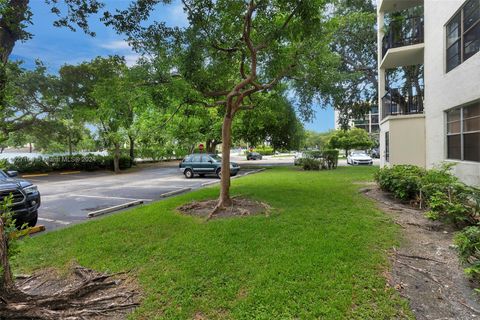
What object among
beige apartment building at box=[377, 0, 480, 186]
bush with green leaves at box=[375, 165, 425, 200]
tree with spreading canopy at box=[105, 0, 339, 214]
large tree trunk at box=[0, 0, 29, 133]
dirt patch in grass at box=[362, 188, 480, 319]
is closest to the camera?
dirt patch in grass at box=[362, 188, 480, 319]

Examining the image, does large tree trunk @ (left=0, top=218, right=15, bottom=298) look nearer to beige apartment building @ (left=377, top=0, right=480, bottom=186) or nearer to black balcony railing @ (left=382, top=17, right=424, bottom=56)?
beige apartment building @ (left=377, top=0, right=480, bottom=186)

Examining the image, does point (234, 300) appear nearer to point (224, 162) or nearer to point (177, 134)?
point (224, 162)

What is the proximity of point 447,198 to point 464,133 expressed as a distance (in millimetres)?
2833

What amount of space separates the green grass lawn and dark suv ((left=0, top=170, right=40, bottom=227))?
2.95 feet

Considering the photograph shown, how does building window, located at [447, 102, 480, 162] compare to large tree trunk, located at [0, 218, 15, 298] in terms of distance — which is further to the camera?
building window, located at [447, 102, 480, 162]

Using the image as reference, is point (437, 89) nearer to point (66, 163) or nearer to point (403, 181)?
point (403, 181)

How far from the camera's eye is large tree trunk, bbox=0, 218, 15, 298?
8.80ft

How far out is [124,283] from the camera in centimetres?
364

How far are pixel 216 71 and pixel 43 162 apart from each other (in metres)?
19.8

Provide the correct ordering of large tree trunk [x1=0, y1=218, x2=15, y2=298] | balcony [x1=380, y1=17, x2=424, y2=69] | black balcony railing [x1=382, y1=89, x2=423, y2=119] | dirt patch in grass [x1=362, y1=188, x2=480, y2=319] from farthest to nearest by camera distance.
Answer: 1. black balcony railing [x1=382, y1=89, x2=423, y2=119]
2. balcony [x1=380, y1=17, x2=424, y2=69]
3. dirt patch in grass [x1=362, y1=188, x2=480, y2=319]
4. large tree trunk [x1=0, y1=218, x2=15, y2=298]

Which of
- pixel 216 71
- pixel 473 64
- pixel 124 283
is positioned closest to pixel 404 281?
pixel 124 283

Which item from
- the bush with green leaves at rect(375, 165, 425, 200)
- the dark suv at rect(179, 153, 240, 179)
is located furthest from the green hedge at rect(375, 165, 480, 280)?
the dark suv at rect(179, 153, 240, 179)

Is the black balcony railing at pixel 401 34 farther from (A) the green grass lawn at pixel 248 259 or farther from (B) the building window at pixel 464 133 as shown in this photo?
(A) the green grass lawn at pixel 248 259

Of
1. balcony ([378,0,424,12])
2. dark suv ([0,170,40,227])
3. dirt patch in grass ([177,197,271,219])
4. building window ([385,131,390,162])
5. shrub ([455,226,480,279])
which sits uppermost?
balcony ([378,0,424,12])
